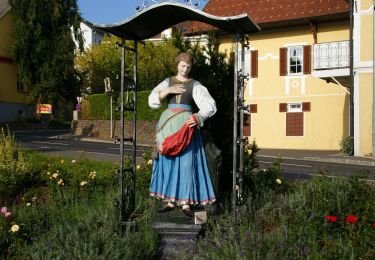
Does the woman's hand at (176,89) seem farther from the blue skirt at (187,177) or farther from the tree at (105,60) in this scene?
the tree at (105,60)

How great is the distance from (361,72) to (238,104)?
17614mm

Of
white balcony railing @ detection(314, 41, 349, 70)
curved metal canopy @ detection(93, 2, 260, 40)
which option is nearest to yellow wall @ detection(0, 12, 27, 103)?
white balcony railing @ detection(314, 41, 349, 70)

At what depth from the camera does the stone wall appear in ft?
95.8

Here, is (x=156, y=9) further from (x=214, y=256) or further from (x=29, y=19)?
(x=29, y=19)

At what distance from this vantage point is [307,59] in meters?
27.0

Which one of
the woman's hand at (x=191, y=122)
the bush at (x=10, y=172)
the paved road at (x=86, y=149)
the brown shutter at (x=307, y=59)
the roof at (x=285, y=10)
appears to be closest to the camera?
the woman's hand at (x=191, y=122)

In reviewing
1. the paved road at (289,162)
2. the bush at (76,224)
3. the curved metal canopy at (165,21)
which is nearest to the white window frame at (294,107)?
the paved road at (289,162)

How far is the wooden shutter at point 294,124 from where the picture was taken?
2675 cm

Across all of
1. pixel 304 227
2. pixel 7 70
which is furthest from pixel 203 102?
pixel 7 70

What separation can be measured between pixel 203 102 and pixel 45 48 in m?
36.1

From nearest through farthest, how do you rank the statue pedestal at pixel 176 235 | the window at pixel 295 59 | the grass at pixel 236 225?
the grass at pixel 236 225 < the statue pedestal at pixel 176 235 < the window at pixel 295 59

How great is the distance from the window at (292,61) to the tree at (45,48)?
1730 cm

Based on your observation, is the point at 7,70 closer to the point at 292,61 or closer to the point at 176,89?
the point at 292,61

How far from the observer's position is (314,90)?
2664 cm
